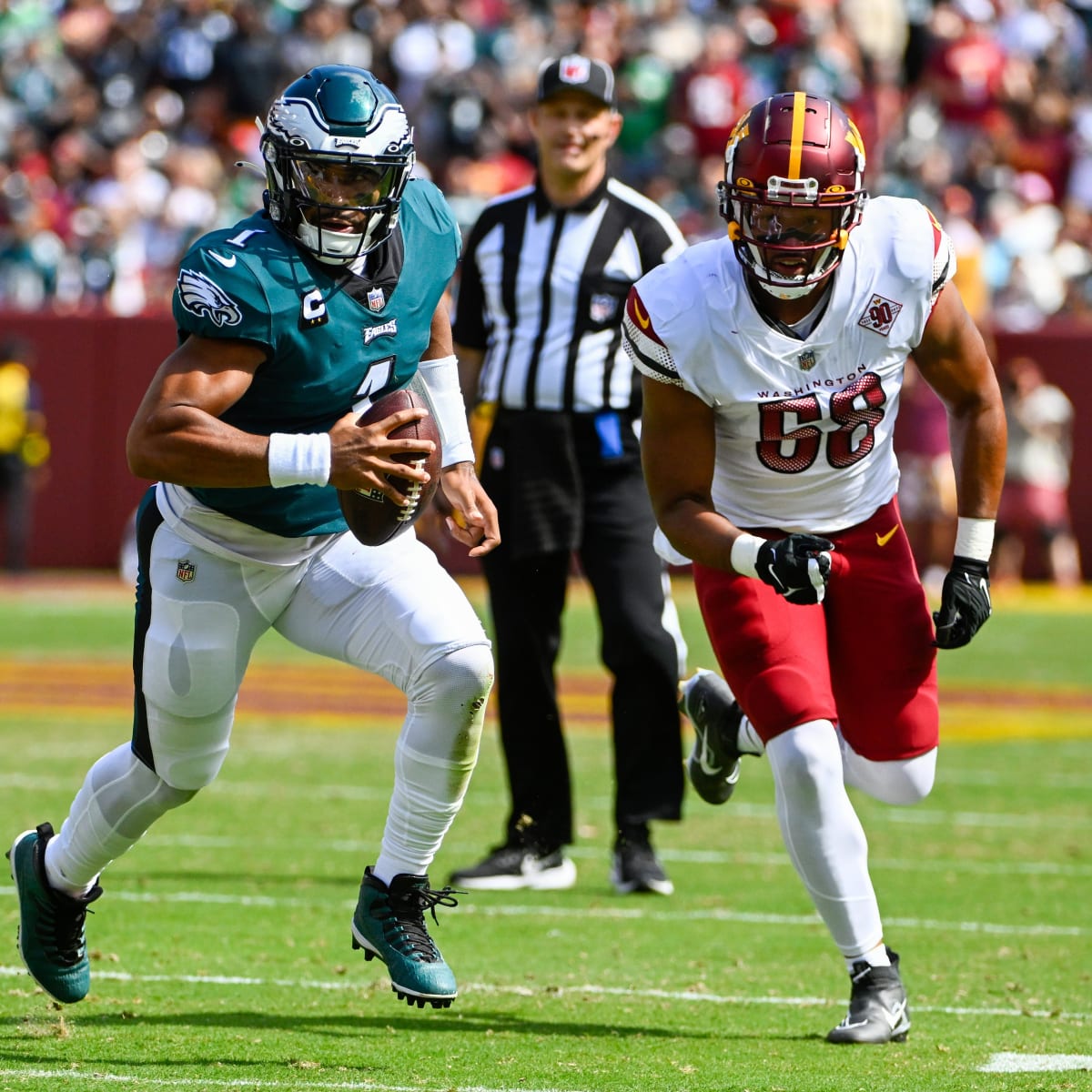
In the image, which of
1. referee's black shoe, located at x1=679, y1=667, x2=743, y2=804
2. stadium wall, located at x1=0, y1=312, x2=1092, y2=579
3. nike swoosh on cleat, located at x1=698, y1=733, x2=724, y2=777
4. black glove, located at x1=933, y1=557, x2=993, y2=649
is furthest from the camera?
stadium wall, located at x1=0, y1=312, x2=1092, y2=579

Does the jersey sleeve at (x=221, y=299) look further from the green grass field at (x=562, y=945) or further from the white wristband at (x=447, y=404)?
the green grass field at (x=562, y=945)

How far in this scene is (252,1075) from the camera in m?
3.72

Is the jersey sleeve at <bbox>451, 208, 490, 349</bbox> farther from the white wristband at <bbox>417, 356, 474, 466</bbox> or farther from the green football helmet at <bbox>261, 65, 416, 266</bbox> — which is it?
the green football helmet at <bbox>261, 65, 416, 266</bbox>

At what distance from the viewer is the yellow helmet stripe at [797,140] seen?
414 centimetres

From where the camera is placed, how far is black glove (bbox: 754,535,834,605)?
13.3ft

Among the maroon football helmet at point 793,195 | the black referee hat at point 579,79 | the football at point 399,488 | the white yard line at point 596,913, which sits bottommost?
the white yard line at point 596,913

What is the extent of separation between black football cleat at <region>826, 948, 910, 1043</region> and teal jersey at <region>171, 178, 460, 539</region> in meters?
1.42

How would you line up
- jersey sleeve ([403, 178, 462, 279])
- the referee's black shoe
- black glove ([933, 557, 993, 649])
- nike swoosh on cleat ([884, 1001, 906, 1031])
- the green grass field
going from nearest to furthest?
the green grass field, nike swoosh on cleat ([884, 1001, 906, 1031]), jersey sleeve ([403, 178, 462, 279]), black glove ([933, 557, 993, 649]), the referee's black shoe

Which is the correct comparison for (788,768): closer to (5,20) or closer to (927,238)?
(927,238)

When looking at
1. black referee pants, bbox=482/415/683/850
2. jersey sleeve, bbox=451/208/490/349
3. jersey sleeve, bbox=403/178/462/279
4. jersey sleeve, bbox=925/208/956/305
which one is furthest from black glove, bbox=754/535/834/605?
jersey sleeve, bbox=451/208/490/349

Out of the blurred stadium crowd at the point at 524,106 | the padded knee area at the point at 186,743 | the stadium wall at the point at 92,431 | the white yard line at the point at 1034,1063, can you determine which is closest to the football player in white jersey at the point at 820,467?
the white yard line at the point at 1034,1063

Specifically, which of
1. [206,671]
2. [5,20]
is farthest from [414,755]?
[5,20]

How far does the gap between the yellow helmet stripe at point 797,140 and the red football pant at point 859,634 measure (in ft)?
2.66

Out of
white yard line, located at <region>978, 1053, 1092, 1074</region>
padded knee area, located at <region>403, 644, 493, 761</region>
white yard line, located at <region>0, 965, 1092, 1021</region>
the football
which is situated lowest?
white yard line, located at <region>0, 965, 1092, 1021</region>
